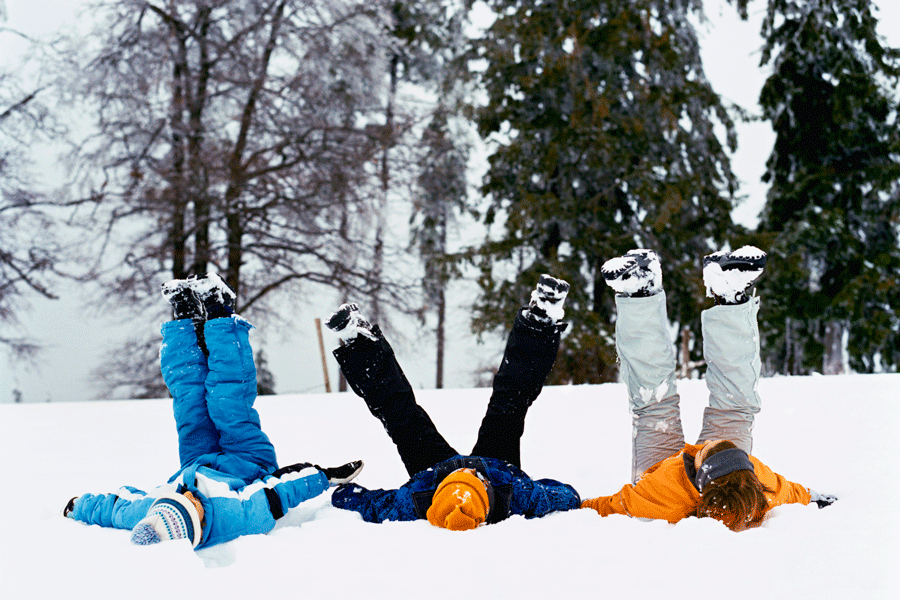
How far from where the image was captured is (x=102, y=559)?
1485 millimetres

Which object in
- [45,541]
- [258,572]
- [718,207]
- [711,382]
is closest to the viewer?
[258,572]

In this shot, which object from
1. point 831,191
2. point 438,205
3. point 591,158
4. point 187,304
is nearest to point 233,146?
point 438,205

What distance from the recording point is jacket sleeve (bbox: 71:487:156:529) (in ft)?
5.94

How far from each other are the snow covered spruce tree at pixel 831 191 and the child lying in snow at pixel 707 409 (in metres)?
8.17

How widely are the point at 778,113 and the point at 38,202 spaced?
35.8ft

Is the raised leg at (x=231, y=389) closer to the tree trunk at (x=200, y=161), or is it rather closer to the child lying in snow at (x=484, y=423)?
the child lying in snow at (x=484, y=423)

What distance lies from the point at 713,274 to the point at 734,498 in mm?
567

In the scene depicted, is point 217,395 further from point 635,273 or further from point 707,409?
point 707,409

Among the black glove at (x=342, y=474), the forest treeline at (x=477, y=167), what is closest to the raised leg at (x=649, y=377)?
the black glove at (x=342, y=474)

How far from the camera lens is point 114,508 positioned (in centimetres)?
188

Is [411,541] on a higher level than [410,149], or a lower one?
lower

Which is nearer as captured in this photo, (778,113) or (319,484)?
(319,484)

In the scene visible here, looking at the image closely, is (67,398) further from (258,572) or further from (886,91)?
(886,91)

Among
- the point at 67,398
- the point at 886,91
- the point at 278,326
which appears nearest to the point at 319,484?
the point at 278,326
